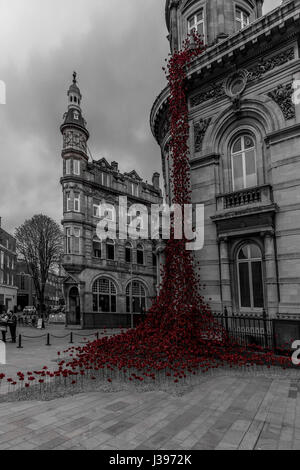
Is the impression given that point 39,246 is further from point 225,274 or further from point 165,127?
point 225,274

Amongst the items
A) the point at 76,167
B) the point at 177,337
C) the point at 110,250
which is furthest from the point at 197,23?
the point at 110,250

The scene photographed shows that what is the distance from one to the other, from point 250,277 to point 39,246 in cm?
3043

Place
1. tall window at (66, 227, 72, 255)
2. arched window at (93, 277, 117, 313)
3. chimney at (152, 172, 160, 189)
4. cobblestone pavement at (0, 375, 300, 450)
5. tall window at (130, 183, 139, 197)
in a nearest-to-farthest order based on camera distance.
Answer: cobblestone pavement at (0, 375, 300, 450)
tall window at (66, 227, 72, 255)
arched window at (93, 277, 117, 313)
tall window at (130, 183, 139, 197)
chimney at (152, 172, 160, 189)

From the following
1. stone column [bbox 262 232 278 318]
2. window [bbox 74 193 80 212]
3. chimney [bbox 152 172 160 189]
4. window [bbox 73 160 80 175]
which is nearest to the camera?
stone column [bbox 262 232 278 318]

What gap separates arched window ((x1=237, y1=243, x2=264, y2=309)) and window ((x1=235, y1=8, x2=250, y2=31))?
11.9 m

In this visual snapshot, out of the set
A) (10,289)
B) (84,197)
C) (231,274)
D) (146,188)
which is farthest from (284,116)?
(10,289)

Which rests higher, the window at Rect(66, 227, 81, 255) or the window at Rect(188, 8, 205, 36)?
the window at Rect(188, 8, 205, 36)

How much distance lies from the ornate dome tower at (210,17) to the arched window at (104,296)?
871 inches

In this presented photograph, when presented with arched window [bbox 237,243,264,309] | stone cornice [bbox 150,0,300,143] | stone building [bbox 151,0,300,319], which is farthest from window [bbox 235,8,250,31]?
arched window [bbox 237,243,264,309]

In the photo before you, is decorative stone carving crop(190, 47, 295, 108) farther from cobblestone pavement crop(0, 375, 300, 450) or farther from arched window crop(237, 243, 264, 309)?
cobblestone pavement crop(0, 375, 300, 450)

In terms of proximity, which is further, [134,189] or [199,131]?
[134,189]

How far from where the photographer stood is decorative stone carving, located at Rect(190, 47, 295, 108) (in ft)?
38.5

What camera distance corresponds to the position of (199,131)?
14.1m

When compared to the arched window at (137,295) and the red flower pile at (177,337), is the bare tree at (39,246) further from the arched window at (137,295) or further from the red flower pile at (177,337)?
the red flower pile at (177,337)
